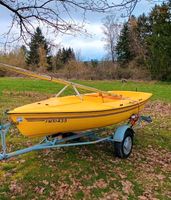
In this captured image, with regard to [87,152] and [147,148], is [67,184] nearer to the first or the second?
[87,152]

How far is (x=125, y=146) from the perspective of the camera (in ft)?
25.8

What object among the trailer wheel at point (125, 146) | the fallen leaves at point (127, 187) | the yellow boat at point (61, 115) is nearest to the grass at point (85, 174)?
the fallen leaves at point (127, 187)

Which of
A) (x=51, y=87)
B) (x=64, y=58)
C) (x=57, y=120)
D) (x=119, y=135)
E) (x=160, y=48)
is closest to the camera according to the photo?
(x=57, y=120)

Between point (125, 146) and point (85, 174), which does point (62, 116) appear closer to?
point (85, 174)

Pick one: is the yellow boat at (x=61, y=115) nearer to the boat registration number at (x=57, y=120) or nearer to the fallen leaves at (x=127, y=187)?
the boat registration number at (x=57, y=120)

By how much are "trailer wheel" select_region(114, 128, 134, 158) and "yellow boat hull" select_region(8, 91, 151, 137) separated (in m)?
0.37

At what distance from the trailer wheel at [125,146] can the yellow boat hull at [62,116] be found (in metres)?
0.37

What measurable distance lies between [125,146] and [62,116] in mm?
1919

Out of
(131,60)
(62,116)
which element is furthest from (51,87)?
(131,60)

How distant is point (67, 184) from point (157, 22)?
38.8 meters

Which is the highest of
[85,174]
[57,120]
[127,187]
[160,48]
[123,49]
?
[123,49]

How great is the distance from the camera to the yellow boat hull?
6367 mm

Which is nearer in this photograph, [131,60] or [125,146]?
[125,146]

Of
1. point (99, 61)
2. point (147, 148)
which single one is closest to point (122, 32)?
point (99, 61)
